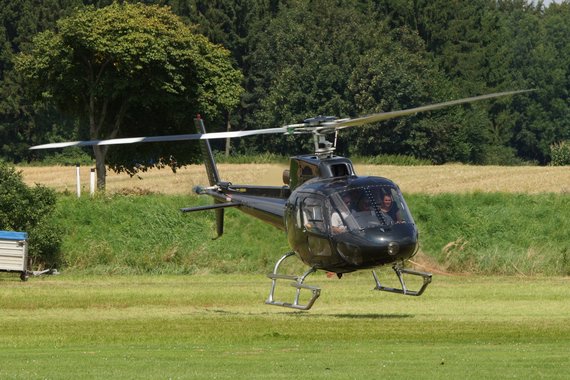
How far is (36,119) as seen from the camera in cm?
9825

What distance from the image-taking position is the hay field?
58188 mm

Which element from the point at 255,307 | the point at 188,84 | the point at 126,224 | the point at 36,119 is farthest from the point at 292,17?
the point at 255,307

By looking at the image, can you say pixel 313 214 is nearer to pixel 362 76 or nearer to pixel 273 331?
pixel 273 331

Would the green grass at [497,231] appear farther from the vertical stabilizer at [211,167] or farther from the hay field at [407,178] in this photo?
the vertical stabilizer at [211,167]

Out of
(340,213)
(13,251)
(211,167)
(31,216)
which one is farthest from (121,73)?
(340,213)

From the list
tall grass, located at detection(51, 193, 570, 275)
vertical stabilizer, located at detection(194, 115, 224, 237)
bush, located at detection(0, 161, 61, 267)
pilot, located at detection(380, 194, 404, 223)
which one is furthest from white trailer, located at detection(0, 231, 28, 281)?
pilot, located at detection(380, 194, 404, 223)

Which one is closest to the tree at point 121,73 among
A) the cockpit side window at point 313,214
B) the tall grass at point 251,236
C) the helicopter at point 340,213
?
the tall grass at point 251,236

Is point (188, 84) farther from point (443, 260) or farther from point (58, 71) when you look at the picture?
point (443, 260)

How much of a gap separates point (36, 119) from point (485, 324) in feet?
255

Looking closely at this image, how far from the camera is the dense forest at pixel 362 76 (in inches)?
3725

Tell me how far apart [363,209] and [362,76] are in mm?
73360

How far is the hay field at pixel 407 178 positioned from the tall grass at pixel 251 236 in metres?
10.6

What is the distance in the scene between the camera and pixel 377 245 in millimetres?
23281

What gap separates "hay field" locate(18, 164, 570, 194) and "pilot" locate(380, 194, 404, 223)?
1218 inches
